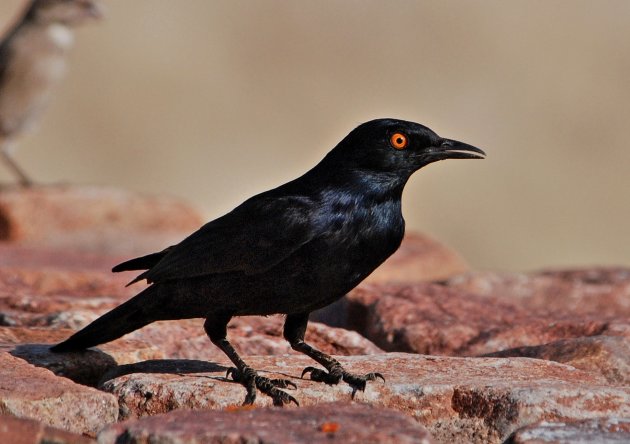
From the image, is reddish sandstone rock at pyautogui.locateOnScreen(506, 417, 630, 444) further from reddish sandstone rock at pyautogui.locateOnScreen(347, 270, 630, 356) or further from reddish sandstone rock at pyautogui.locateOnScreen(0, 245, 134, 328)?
reddish sandstone rock at pyautogui.locateOnScreen(0, 245, 134, 328)

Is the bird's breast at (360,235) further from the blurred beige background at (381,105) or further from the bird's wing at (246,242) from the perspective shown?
the blurred beige background at (381,105)

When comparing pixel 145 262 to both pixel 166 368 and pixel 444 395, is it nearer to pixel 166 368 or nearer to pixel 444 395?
pixel 166 368

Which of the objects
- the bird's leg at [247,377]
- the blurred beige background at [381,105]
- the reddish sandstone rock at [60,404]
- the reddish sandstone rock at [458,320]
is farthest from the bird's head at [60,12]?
the reddish sandstone rock at [60,404]

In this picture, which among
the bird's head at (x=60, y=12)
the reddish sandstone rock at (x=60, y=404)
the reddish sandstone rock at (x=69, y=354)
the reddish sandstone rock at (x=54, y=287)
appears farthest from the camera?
the bird's head at (x=60, y=12)

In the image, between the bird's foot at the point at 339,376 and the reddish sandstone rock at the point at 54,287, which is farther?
the reddish sandstone rock at the point at 54,287

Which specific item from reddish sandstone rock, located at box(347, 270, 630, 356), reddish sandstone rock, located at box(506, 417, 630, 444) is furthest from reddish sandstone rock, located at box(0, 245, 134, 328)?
reddish sandstone rock, located at box(506, 417, 630, 444)

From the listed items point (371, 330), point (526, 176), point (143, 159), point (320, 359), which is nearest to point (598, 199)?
point (526, 176)

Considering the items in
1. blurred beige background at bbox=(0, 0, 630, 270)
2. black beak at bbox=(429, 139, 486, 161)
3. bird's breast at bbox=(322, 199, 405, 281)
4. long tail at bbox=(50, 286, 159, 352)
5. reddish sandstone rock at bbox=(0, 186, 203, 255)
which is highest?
blurred beige background at bbox=(0, 0, 630, 270)
